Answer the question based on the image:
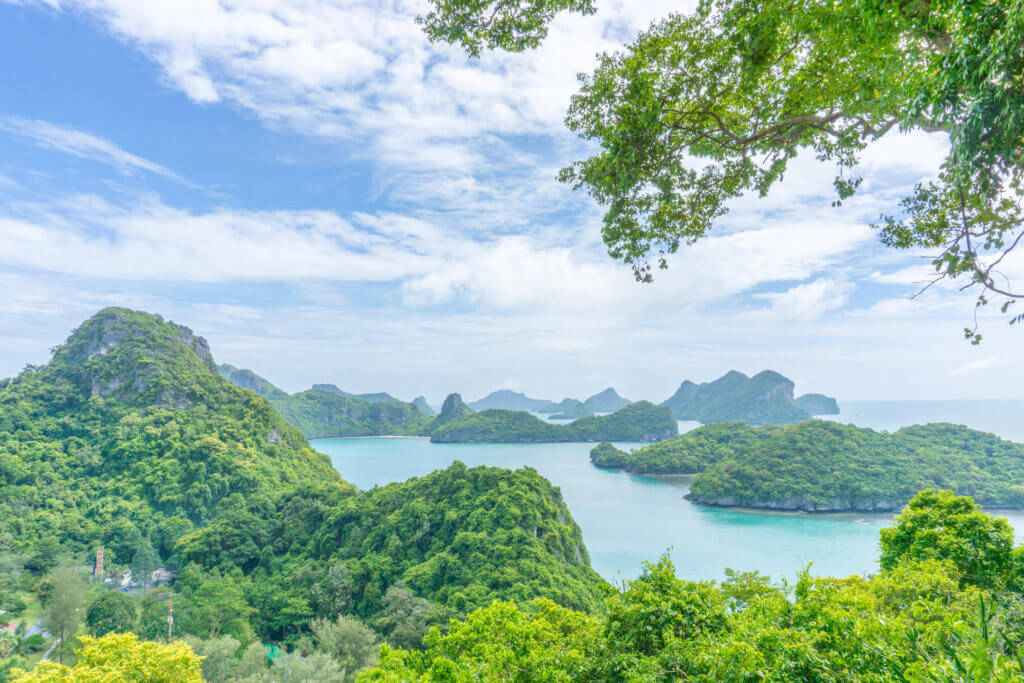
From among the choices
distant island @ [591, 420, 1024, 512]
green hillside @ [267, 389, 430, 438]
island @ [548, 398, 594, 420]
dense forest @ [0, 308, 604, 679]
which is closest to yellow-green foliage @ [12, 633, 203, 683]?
dense forest @ [0, 308, 604, 679]

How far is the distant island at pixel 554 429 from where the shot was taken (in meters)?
81.6

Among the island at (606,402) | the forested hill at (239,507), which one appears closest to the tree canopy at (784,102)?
the forested hill at (239,507)

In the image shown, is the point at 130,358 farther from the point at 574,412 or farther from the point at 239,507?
the point at 574,412

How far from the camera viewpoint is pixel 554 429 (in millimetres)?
83562

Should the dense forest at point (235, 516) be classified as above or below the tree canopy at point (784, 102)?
below

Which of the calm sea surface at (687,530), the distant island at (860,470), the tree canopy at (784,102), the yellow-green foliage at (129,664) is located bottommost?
the calm sea surface at (687,530)

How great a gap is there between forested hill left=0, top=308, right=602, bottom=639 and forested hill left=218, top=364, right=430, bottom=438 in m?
51.7

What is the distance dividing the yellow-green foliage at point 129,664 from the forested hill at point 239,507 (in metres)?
8.15

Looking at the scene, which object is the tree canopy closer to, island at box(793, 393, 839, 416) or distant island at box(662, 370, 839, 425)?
distant island at box(662, 370, 839, 425)

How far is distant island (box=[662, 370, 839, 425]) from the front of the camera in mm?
97000

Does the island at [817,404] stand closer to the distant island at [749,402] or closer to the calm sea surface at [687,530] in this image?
the distant island at [749,402]

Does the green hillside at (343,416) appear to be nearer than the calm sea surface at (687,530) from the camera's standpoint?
No

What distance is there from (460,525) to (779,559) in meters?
19.6

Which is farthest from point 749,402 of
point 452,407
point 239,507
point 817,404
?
point 239,507
